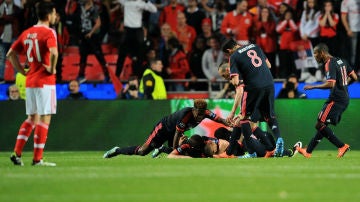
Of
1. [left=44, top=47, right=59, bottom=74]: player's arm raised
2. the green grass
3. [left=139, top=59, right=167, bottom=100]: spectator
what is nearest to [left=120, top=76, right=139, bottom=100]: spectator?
[left=139, top=59, right=167, bottom=100]: spectator

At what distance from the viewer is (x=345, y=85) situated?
18094mm

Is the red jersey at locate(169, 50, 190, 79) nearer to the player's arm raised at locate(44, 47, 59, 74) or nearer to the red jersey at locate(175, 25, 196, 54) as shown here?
the red jersey at locate(175, 25, 196, 54)

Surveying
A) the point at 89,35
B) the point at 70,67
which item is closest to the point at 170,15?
the point at 89,35

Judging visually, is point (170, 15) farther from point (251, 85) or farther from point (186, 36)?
point (251, 85)

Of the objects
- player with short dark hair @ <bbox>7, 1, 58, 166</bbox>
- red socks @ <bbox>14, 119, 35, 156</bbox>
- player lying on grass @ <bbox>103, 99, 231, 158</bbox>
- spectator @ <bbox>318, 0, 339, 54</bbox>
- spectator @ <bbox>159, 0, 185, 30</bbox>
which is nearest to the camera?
player with short dark hair @ <bbox>7, 1, 58, 166</bbox>

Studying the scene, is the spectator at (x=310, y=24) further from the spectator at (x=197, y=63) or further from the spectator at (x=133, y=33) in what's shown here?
the spectator at (x=133, y=33)

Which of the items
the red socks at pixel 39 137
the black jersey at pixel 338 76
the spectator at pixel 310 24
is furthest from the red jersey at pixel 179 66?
the red socks at pixel 39 137

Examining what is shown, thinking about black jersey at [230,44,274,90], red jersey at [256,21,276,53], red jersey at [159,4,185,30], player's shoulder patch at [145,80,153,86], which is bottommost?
player's shoulder patch at [145,80,153,86]

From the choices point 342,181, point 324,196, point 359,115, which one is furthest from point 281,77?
point 324,196

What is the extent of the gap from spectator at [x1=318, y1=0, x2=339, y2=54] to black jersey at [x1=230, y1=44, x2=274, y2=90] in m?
7.70

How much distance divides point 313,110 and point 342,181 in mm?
11299

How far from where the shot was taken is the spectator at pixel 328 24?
24038mm

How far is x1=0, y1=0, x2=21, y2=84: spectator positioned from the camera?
25.0 m

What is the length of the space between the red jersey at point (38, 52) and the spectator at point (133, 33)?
1100 centimetres
